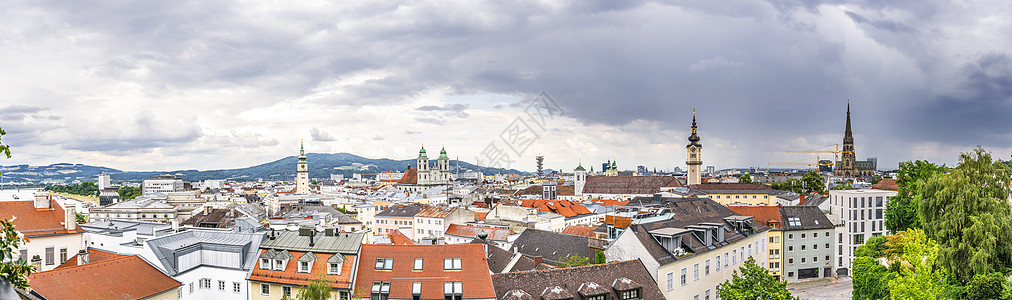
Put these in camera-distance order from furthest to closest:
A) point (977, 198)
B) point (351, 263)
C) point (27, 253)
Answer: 1. point (977, 198)
2. point (27, 253)
3. point (351, 263)

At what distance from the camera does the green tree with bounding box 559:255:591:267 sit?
133 feet

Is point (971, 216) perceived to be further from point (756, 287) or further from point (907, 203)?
point (907, 203)

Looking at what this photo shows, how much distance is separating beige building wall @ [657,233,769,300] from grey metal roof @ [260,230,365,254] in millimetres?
17373

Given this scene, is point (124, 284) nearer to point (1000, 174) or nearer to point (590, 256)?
point (590, 256)

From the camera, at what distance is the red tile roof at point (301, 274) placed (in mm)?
30516

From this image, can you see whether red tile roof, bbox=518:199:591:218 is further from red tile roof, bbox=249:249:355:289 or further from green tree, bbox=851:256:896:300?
red tile roof, bbox=249:249:355:289

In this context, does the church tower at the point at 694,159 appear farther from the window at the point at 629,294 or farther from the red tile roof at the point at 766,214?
the window at the point at 629,294

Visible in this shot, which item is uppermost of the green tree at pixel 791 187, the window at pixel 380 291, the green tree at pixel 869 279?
the window at pixel 380 291

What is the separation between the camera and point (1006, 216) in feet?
117

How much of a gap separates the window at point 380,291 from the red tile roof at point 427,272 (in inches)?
8.0

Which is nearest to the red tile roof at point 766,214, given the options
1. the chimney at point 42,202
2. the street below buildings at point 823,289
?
the street below buildings at point 823,289

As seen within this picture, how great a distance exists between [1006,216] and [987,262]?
4115 millimetres

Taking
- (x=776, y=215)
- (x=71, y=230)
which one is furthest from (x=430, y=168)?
(x=71, y=230)

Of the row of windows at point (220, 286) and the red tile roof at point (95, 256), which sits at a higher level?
the red tile roof at point (95, 256)
